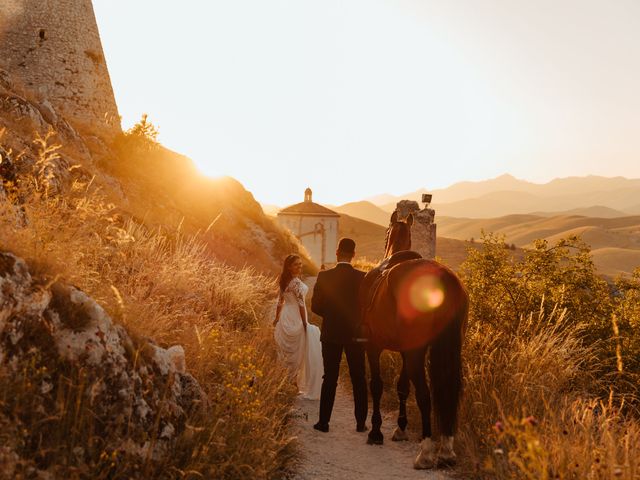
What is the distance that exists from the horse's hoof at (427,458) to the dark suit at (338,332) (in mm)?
1299

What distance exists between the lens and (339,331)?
6.52 m

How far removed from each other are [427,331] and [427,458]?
1.37m

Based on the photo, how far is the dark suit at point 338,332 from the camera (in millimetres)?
6465

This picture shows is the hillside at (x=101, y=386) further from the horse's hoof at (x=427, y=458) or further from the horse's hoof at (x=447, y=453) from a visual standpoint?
the horse's hoof at (x=447, y=453)

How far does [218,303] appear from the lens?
8484 mm

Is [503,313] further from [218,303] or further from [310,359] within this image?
[218,303]

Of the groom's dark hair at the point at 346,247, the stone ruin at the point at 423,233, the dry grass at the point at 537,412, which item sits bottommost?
the dry grass at the point at 537,412

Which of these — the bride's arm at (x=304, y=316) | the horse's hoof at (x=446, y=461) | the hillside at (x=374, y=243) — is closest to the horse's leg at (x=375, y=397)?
the horse's hoof at (x=446, y=461)

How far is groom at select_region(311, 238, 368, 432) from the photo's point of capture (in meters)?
6.46

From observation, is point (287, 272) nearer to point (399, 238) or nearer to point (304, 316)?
point (304, 316)

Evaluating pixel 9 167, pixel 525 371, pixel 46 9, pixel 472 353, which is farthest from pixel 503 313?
pixel 46 9

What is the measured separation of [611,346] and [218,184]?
21.9 meters

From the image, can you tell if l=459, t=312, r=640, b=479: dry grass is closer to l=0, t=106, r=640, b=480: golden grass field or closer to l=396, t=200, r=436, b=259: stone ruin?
l=0, t=106, r=640, b=480: golden grass field

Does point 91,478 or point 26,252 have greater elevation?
point 26,252
